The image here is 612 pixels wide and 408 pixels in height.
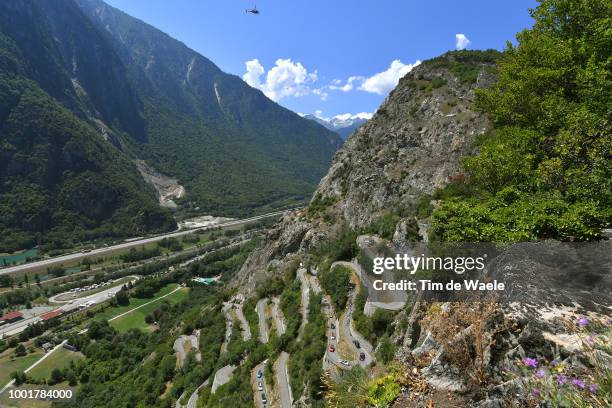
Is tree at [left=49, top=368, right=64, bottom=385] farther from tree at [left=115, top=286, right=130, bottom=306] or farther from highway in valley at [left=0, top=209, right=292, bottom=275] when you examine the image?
highway in valley at [left=0, top=209, right=292, bottom=275]

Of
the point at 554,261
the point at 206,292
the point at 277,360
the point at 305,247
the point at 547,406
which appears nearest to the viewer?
the point at 547,406

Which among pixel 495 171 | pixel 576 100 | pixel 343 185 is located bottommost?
pixel 343 185

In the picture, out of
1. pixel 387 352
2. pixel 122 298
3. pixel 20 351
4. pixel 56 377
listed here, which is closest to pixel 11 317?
pixel 20 351

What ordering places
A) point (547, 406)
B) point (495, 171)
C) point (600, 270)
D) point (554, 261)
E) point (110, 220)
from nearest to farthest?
point (547, 406) → point (600, 270) → point (554, 261) → point (495, 171) → point (110, 220)

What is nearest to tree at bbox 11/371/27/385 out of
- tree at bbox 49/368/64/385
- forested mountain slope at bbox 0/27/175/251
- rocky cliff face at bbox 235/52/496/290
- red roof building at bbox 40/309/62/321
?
tree at bbox 49/368/64/385

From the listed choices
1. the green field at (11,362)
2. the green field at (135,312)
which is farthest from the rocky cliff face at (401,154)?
the green field at (11,362)

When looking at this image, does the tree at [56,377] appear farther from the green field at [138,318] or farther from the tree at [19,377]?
the green field at [138,318]

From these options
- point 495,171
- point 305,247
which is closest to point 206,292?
point 305,247

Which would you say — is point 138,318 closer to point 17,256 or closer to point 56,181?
point 17,256

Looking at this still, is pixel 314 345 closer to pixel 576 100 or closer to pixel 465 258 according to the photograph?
pixel 465 258
